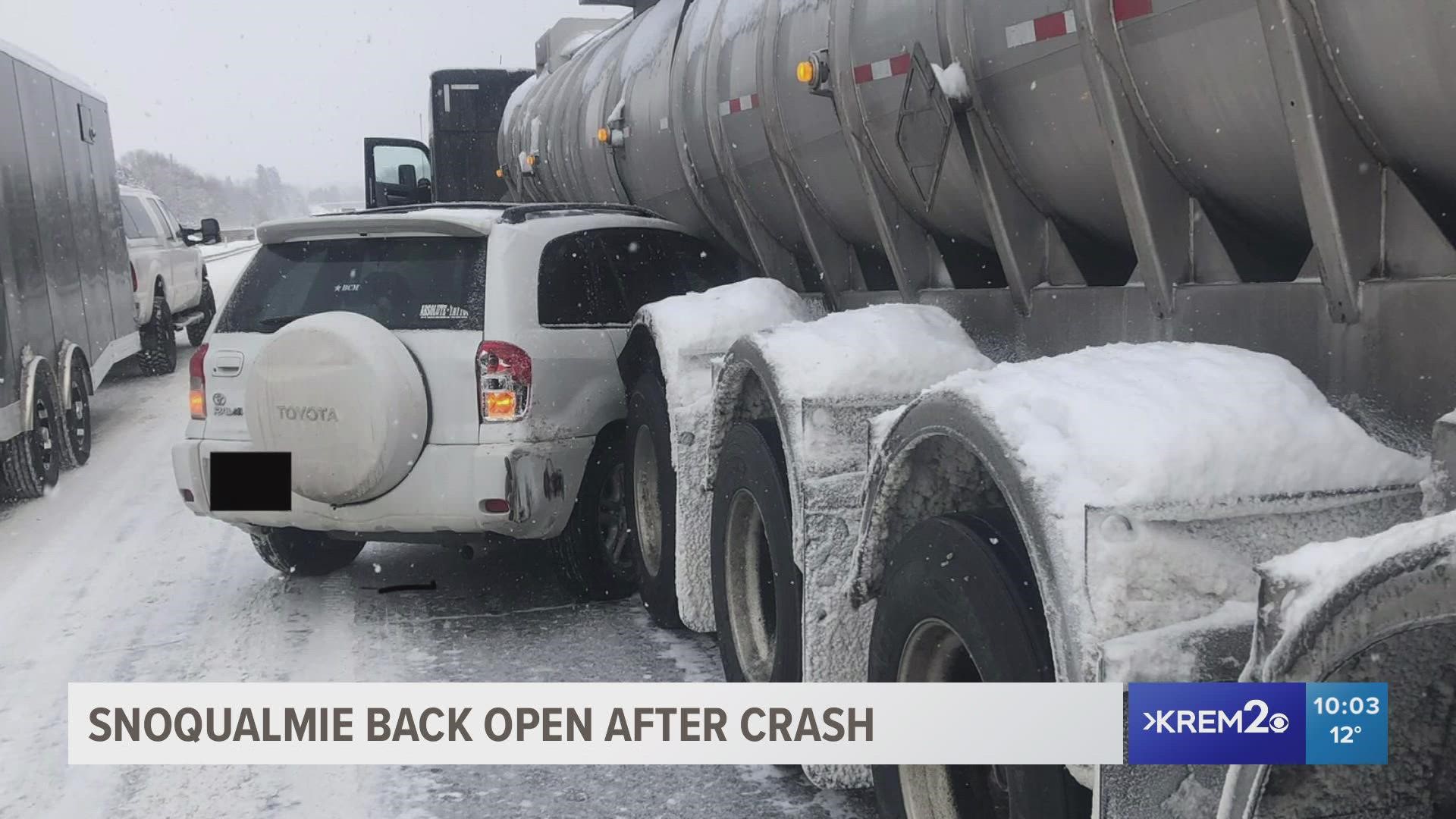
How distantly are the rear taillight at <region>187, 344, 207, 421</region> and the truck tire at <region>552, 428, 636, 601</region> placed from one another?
1.52 m

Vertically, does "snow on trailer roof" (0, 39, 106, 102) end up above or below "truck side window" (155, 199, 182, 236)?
above

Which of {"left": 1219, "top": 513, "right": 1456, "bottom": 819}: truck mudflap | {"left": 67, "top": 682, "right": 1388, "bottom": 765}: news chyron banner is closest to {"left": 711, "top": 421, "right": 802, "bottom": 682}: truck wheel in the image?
{"left": 67, "top": 682, "right": 1388, "bottom": 765}: news chyron banner

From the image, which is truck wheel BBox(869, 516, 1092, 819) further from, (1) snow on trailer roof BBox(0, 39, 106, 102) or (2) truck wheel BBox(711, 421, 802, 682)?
(1) snow on trailer roof BBox(0, 39, 106, 102)

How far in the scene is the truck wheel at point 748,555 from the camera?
4.02 metres

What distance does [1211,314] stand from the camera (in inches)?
104

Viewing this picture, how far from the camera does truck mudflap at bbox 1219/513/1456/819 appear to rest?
148 centimetres

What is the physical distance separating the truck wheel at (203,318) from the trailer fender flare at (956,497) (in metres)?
16.0

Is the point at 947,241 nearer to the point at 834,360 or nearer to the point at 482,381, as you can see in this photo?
the point at 834,360

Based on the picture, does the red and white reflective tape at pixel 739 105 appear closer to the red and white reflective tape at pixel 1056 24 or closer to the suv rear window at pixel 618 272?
the suv rear window at pixel 618 272

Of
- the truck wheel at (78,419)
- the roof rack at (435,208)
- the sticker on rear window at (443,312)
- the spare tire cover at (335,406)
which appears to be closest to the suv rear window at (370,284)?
the sticker on rear window at (443,312)

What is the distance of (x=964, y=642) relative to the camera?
8.20 ft

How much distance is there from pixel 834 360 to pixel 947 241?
1.90 ft

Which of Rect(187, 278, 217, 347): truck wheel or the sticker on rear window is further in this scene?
Rect(187, 278, 217, 347): truck wheel

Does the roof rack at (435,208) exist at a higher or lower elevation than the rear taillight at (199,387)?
higher
